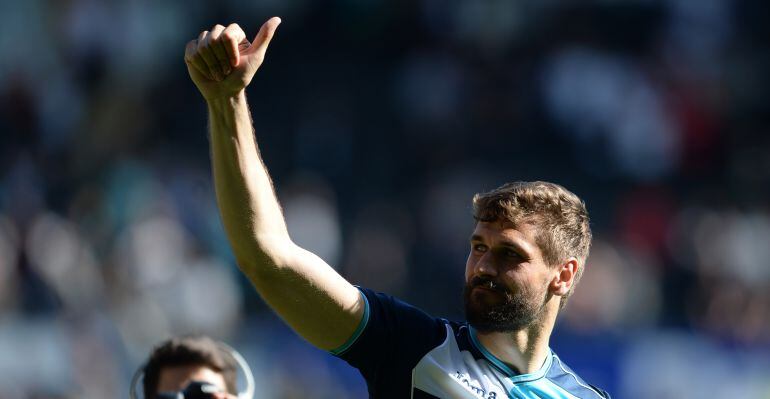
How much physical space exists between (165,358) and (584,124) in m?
10.5

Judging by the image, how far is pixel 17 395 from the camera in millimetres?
11414

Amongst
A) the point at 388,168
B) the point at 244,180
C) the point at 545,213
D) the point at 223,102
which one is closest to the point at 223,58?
the point at 223,102

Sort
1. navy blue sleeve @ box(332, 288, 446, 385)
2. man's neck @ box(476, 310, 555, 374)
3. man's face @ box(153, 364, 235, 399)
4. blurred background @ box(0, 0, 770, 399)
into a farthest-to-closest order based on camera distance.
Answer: blurred background @ box(0, 0, 770, 399), man's face @ box(153, 364, 235, 399), man's neck @ box(476, 310, 555, 374), navy blue sleeve @ box(332, 288, 446, 385)

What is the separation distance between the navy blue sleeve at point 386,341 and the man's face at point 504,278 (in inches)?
Result: 7.8

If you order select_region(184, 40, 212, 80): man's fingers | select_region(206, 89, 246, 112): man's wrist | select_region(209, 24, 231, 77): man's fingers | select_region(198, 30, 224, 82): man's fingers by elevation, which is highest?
select_region(209, 24, 231, 77): man's fingers

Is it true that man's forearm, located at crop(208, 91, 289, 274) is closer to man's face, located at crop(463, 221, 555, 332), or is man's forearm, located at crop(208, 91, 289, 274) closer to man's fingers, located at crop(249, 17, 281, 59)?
man's fingers, located at crop(249, 17, 281, 59)

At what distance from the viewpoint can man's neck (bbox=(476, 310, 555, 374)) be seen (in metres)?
4.61

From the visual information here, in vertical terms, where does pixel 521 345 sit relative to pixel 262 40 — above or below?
below

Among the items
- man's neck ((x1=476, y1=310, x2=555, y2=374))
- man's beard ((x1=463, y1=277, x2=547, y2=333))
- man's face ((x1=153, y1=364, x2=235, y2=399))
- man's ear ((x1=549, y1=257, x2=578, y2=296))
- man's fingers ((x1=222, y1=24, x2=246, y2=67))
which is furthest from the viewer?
man's face ((x1=153, y1=364, x2=235, y2=399))

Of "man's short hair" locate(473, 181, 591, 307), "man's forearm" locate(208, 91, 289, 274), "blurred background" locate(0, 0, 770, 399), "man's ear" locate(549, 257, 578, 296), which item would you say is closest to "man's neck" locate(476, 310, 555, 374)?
"man's ear" locate(549, 257, 578, 296)

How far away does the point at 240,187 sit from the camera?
3906mm

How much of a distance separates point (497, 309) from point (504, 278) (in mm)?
109

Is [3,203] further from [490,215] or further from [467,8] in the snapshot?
[490,215]

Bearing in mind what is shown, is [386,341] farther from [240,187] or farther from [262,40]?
[262,40]
